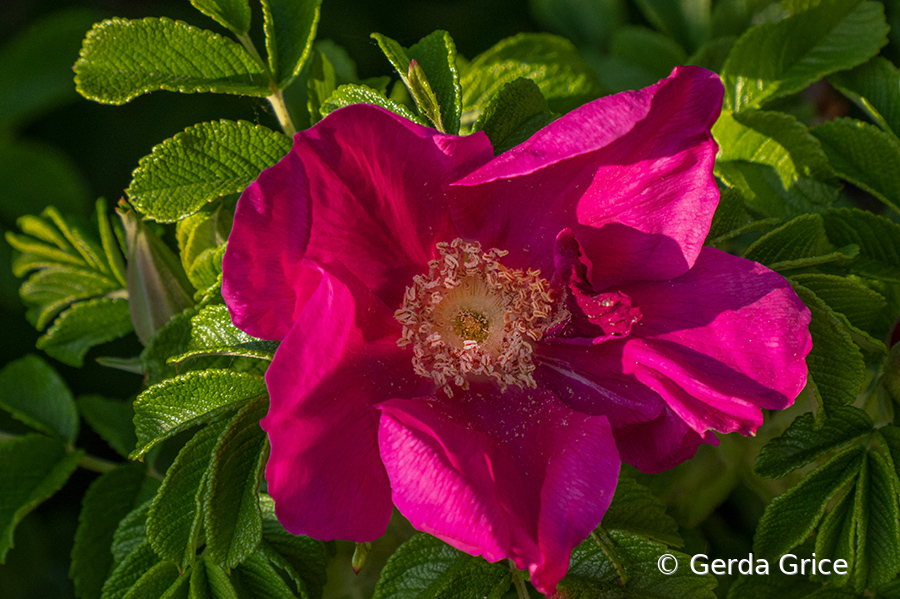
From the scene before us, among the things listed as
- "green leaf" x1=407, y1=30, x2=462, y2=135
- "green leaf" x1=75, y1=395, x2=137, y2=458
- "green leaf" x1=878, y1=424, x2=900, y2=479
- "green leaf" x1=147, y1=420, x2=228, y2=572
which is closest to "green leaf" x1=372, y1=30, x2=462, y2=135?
"green leaf" x1=407, y1=30, x2=462, y2=135

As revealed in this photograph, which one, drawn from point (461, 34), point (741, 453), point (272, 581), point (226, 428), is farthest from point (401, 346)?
point (461, 34)

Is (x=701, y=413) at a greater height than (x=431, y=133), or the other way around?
(x=431, y=133)

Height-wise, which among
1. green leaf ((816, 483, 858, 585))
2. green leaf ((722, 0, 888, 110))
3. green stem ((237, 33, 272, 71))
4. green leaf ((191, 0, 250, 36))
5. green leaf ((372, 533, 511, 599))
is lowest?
green leaf ((816, 483, 858, 585))

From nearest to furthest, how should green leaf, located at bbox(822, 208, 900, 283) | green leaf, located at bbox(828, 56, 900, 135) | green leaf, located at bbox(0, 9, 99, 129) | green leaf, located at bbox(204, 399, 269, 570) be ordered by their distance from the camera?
green leaf, located at bbox(204, 399, 269, 570) → green leaf, located at bbox(822, 208, 900, 283) → green leaf, located at bbox(828, 56, 900, 135) → green leaf, located at bbox(0, 9, 99, 129)

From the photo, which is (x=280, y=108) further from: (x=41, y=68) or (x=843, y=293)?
(x=41, y=68)

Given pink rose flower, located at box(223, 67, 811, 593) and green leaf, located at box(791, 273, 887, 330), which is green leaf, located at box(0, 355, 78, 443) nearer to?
pink rose flower, located at box(223, 67, 811, 593)

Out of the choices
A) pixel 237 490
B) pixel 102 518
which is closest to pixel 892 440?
pixel 237 490

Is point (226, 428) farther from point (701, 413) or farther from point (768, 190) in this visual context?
point (768, 190)

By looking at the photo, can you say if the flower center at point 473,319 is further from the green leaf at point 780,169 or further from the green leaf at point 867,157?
the green leaf at point 867,157
